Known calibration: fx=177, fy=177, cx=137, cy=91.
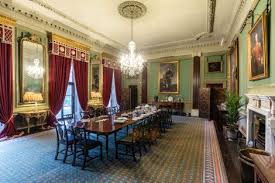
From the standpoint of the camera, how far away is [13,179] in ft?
9.83

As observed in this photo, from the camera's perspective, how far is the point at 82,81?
330 inches

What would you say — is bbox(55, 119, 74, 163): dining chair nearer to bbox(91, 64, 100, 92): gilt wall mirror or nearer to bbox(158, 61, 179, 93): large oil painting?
bbox(91, 64, 100, 92): gilt wall mirror

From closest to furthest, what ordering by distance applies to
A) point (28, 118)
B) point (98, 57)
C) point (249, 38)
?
point (249, 38), point (28, 118), point (98, 57)

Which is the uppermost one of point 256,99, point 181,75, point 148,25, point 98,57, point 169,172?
point 148,25

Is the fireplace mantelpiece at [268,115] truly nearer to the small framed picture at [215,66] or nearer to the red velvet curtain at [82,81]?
the small framed picture at [215,66]

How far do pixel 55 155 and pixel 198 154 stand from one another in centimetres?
334

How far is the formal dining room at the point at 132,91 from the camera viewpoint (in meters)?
3.40

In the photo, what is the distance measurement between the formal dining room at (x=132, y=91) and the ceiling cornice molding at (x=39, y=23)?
3cm

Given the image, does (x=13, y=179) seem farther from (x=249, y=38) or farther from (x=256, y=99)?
(x=249, y=38)

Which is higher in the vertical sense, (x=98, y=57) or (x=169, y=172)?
(x=98, y=57)

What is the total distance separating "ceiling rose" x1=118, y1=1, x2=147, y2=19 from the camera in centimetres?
547

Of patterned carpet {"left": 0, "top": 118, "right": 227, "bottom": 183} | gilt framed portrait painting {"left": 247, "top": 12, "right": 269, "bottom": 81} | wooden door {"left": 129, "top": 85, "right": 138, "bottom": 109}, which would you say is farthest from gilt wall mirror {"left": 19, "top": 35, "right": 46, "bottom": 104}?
gilt framed portrait painting {"left": 247, "top": 12, "right": 269, "bottom": 81}

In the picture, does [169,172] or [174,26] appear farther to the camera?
[174,26]

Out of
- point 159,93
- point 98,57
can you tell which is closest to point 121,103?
point 159,93
